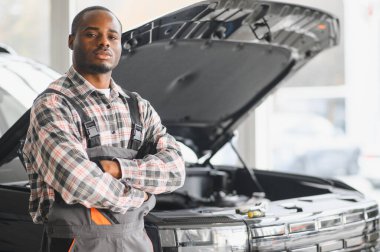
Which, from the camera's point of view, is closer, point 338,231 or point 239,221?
point 239,221

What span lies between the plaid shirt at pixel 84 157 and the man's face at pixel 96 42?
0.05 meters

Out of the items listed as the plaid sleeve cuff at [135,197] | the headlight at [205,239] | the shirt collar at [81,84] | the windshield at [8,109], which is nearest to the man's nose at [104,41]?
the shirt collar at [81,84]

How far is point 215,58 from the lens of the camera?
2.57 meters

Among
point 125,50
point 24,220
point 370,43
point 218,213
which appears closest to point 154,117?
point 125,50

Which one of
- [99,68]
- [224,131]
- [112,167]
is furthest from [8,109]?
[112,167]

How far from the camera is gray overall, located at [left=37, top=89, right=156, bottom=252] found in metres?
1.52

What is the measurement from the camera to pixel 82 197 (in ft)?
4.77

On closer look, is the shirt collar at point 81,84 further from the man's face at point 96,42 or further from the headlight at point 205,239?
the headlight at point 205,239

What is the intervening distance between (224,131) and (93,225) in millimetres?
1702

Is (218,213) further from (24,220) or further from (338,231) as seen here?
(24,220)

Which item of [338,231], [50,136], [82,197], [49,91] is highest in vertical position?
[49,91]

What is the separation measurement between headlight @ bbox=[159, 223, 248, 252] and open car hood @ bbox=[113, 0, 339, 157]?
633mm

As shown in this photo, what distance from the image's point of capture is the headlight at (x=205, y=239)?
1.79 meters

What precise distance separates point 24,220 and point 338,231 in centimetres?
113
